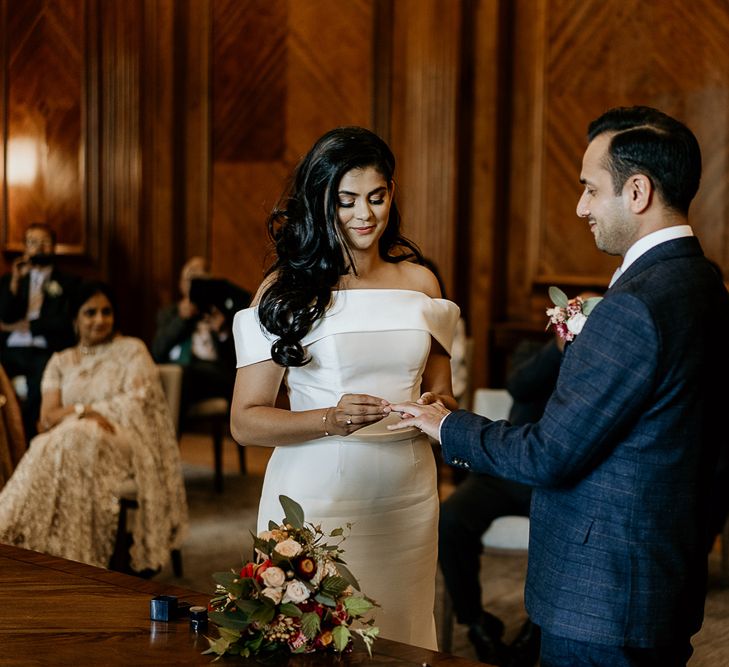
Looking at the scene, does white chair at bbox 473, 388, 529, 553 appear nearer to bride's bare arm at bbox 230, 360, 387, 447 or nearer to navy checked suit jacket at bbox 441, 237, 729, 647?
bride's bare arm at bbox 230, 360, 387, 447

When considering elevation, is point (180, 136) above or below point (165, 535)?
above

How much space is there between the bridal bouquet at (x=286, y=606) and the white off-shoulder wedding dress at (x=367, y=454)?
80 cm

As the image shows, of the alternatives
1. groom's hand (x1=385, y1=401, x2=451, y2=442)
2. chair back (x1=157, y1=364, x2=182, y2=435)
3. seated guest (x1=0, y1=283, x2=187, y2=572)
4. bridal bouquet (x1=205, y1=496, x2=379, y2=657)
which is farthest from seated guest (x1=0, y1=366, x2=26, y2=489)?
bridal bouquet (x1=205, y1=496, x2=379, y2=657)

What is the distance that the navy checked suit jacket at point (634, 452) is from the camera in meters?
2.05

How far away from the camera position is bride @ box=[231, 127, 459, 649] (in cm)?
283

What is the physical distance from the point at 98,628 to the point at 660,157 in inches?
54.4

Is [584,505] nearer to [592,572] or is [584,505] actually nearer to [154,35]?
[592,572]

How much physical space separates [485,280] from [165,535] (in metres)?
3.06

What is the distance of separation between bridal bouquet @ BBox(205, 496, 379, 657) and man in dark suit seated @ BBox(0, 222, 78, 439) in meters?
5.70

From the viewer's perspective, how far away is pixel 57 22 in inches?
362

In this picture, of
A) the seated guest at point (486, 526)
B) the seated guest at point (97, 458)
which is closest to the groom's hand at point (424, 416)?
the seated guest at point (486, 526)

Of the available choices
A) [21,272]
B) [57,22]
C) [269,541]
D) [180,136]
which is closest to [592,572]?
[269,541]

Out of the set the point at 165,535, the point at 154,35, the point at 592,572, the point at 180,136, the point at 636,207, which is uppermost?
the point at 154,35

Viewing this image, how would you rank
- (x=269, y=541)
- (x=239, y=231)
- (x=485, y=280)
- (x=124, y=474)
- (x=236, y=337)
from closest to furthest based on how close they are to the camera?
1. (x=269, y=541)
2. (x=236, y=337)
3. (x=124, y=474)
4. (x=485, y=280)
5. (x=239, y=231)
